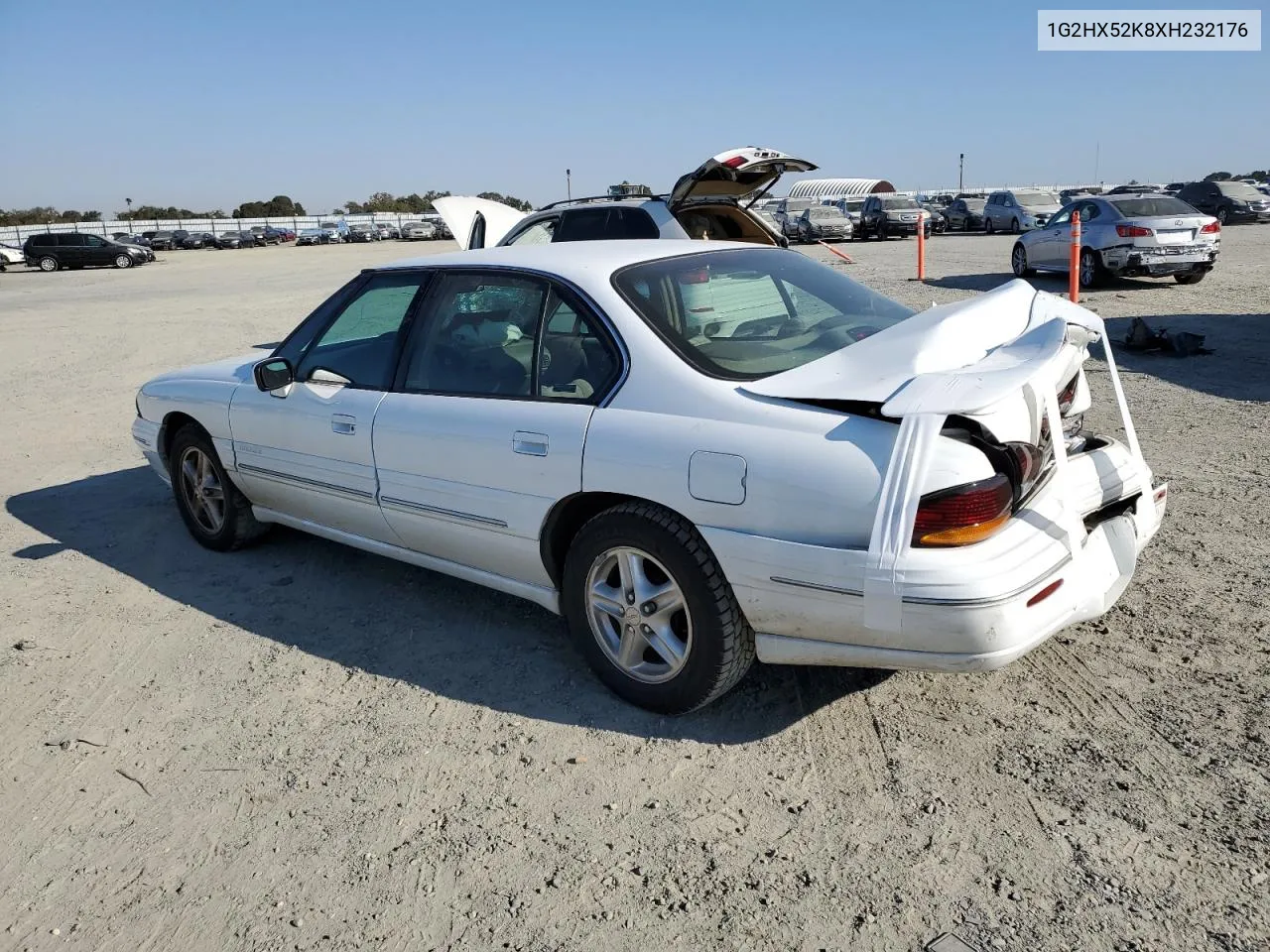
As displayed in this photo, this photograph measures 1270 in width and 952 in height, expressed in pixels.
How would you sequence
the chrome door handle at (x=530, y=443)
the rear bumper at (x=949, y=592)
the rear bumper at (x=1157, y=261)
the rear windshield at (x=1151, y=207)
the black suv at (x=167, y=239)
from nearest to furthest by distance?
the rear bumper at (x=949, y=592)
the chrome door handle at (x=530, y=443)
the rear bumper at (x=1157, y=261)
the rear windshield at (x=1151, y=207)
the black suv at (x=167, y=239)

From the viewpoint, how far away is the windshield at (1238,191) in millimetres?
31984

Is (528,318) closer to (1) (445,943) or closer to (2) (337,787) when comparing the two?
(2) (337,787)

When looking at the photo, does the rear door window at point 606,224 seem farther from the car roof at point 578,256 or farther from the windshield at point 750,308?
the windshield at point 750,308

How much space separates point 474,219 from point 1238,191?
31.1 meters

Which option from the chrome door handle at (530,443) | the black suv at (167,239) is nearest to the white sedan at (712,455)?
the chrome door handle at (530,443)

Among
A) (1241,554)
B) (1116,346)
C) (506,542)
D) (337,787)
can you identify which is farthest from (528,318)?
(1116,346)

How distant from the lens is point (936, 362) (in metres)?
3.01

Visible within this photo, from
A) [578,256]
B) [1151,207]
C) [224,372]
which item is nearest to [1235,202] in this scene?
[1151,207]

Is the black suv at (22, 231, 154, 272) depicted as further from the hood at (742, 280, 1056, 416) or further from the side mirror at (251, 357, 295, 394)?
the hood at (742, 280, 1056, 416)

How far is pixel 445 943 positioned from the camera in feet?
7.69

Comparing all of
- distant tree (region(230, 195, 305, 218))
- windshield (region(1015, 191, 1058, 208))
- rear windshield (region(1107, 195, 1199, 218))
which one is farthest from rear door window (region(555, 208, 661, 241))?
distant tree (region(230, 195, 305, 218))

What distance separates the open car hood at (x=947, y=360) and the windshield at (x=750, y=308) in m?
0.16

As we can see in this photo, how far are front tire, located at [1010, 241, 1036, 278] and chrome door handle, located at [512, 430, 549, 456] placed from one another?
14.9m

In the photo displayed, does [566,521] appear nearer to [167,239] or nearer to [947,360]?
[947,360]
